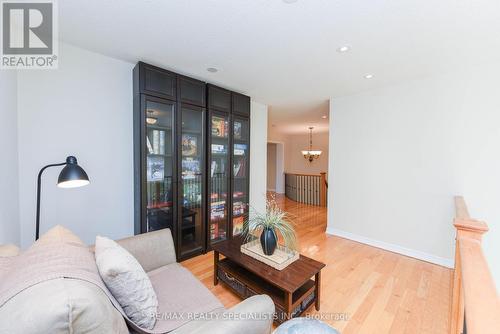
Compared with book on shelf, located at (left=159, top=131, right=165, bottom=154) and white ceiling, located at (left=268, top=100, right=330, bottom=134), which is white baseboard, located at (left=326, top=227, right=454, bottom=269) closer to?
white ceiling, located at (left=268, top=100, right=330, bottom=134)

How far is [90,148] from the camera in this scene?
2129 millimetres

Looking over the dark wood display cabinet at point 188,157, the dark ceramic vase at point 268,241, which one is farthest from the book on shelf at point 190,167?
the dark ceramic vase at point 268,241

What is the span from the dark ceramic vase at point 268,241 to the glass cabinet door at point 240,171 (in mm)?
1482

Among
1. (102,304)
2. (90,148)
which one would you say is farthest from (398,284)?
(90,148)

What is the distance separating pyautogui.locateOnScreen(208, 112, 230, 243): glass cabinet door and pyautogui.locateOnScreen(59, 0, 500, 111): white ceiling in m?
0.68

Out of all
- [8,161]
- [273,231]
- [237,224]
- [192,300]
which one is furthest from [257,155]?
[8,161]

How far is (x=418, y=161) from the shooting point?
2744mm

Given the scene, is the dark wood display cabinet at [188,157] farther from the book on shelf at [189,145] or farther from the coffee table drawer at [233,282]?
Answer: the coffee table drawer at [233,282]

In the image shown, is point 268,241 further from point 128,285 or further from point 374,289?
point 374,289

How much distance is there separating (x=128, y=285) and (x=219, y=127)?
2.27 m

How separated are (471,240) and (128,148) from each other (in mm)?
2965

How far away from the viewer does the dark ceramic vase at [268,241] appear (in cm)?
177

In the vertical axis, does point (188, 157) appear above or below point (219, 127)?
below

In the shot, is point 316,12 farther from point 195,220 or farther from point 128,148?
point 195,220
